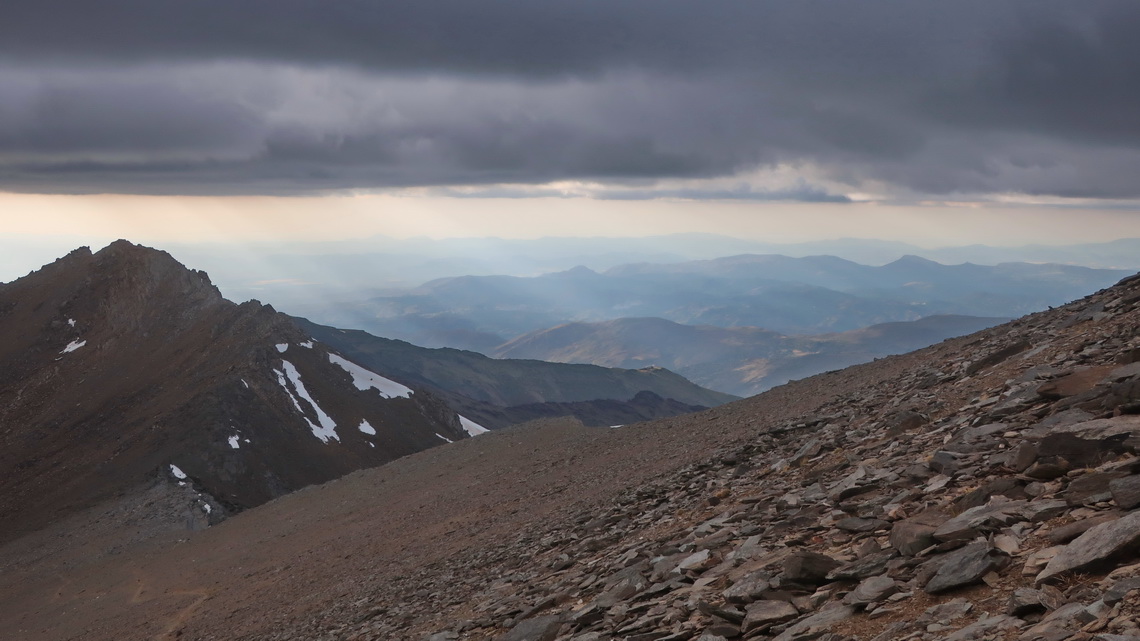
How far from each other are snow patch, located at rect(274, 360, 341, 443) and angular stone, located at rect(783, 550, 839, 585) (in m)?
108

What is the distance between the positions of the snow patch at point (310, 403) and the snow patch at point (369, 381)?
13.0 meters

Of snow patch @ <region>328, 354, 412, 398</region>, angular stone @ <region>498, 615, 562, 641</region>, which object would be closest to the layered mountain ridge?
snow patch @ <region>328, 354, 412, 398</region>

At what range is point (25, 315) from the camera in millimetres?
134250

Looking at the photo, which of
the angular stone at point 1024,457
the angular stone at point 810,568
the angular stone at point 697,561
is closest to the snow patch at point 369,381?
the angular stone at point 697,561

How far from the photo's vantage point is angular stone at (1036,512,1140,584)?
30.8ft

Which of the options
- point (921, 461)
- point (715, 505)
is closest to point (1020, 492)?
point (921, 461)

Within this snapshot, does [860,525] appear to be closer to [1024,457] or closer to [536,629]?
[1024,457]

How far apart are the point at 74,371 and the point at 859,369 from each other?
114 m

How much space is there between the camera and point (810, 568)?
12602 millimetres

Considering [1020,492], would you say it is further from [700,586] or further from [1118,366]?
[1118,366]

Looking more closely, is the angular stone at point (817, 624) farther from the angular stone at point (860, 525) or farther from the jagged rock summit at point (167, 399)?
the jagged rock summit at point (167, 399)

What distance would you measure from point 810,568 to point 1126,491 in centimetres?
419

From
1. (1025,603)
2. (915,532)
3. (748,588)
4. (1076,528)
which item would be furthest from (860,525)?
(1025,603)

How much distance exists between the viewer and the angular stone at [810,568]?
12.5 m
